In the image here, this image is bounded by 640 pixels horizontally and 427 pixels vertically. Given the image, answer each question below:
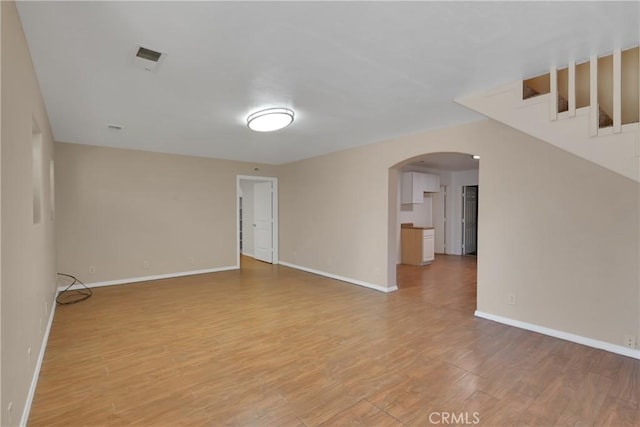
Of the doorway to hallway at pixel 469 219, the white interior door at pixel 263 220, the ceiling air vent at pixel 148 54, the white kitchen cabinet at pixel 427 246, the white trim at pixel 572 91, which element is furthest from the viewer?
the doorway to hallway at pixel 469 219

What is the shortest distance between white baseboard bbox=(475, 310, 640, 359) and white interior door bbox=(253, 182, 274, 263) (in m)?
5.09

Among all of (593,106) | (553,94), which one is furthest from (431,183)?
(593,106)

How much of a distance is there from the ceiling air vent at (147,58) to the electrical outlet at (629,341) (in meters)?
4.69

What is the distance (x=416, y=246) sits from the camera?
7484mm

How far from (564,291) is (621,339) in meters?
0.56

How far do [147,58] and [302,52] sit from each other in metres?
1.20

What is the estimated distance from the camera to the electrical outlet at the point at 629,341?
2778 millimetres

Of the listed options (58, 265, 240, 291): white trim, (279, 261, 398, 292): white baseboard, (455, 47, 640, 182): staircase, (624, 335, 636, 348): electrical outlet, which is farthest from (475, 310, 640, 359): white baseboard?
(58, 265, 240, 291): white trim

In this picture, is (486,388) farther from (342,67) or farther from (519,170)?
(342,67)

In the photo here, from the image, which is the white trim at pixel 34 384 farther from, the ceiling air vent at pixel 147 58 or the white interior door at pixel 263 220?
the white interior door at pixel 263 220

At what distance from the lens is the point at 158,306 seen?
425cm

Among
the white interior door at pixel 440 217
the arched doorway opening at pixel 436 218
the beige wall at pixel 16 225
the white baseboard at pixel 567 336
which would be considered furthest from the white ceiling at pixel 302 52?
the white interior door at pixel 440 217

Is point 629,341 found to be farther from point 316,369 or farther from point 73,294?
point 73,294

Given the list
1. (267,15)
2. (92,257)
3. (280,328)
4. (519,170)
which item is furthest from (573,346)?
(92,257)
